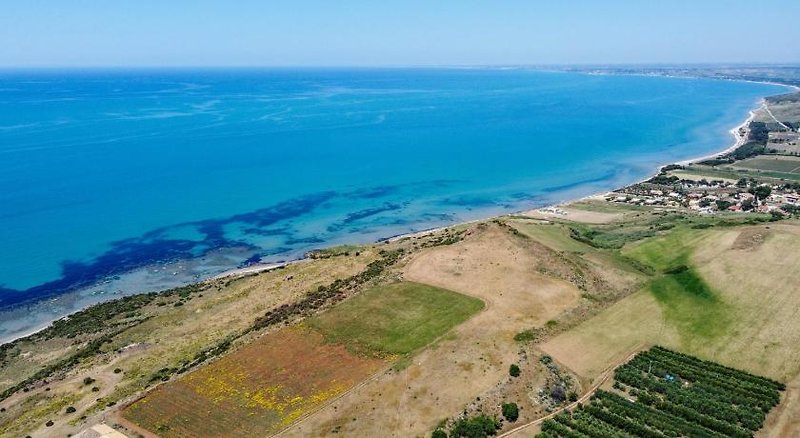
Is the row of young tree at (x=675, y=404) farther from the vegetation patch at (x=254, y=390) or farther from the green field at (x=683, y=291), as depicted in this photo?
the vegetation patch at (x=254, y=390)

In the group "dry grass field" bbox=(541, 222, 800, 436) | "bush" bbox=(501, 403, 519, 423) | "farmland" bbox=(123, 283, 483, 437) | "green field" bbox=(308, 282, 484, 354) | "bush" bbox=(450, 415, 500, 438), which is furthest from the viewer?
"green field" bbox=(308, 282, 484, 354)

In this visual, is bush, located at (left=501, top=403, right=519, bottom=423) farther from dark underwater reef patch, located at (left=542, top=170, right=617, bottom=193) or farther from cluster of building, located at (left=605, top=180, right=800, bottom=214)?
dark underwater reef patch, located at (left=542, top=170, right=617, bottom=193)

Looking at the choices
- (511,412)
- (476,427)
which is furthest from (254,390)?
(511,412)

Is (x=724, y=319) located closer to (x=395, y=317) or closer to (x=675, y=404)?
(x=675, y=404)

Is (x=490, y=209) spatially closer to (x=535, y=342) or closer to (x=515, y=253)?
(x=515, y=253)

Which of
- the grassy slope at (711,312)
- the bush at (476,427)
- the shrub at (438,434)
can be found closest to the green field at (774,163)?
the grassy slope at (711,312)

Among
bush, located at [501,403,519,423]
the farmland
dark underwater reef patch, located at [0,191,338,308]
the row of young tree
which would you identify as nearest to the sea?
dark underwater reef patch, located at [0,191,338,308]
